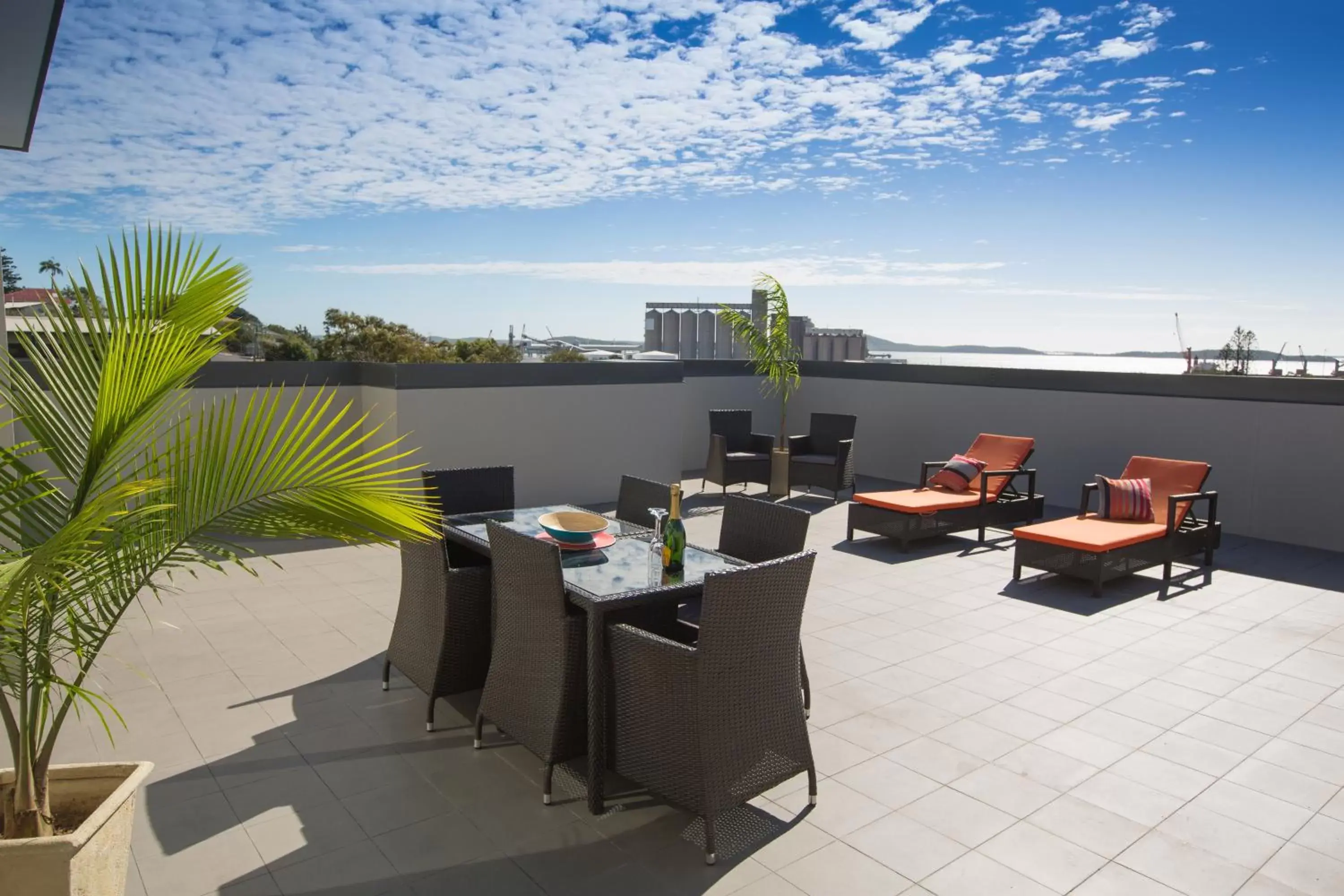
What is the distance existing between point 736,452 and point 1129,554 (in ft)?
14.2

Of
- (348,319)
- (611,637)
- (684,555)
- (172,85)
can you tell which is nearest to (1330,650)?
(684,555)

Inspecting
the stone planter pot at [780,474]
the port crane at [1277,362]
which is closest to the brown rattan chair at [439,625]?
the stone planter pot at [780,474]

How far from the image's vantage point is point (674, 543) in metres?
3.44

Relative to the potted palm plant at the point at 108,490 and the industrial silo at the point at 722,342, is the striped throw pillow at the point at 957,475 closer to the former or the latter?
the industrial silo at the point at 722,342

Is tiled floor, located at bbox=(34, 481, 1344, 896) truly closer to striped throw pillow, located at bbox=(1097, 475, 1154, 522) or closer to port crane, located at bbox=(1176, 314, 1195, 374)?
striped throw pillow, located at bbox=(1097, 475, 1154, 522)

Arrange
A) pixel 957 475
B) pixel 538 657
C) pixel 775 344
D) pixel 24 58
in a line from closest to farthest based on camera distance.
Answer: pixel 538 657, pixel 24 58, pixel 957 475, pixel 775 344

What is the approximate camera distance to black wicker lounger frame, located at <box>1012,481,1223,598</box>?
19.1 ft

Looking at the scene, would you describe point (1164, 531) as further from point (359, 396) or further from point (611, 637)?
point (359, 396)

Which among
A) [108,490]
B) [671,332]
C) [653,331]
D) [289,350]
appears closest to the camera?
[108,490]

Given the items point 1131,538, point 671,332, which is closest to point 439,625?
point 1131,538

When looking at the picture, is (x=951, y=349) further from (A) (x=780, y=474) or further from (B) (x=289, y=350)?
(B) (x=289, y=350)

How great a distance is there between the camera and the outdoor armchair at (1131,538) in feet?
19.2

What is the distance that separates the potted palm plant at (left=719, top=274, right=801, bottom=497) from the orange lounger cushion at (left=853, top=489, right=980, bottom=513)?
1.67m

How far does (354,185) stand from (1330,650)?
577 inches
